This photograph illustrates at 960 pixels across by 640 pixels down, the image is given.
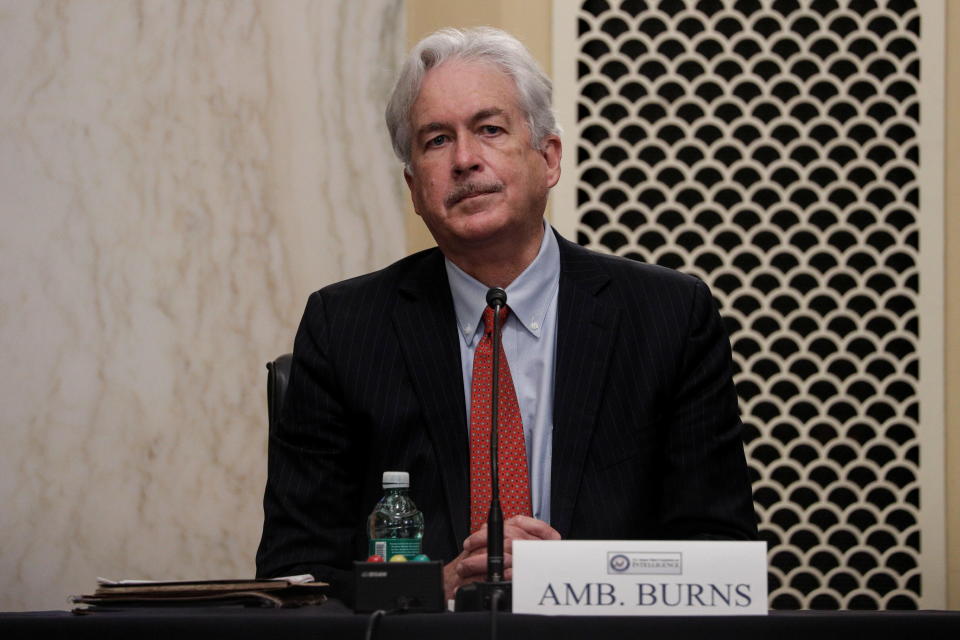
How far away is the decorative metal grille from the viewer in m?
3.48

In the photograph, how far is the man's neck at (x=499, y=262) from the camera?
2.24 meters

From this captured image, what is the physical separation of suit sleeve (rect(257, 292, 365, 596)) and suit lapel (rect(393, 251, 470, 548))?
0.15 metres

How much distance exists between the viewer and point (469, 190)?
2.18 metres

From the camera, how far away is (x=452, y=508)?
2.03 meters

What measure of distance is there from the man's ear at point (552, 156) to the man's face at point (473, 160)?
0.14ft

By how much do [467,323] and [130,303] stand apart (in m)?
1.43

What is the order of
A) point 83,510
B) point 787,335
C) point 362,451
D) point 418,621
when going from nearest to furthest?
point 418,621 → point 362,451 → point 83,510 → point 787,335

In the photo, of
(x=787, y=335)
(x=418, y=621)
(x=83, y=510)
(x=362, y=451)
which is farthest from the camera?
(x=787, y=335)

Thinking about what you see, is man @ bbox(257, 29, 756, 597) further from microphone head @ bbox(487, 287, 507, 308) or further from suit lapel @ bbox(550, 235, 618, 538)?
microphone head @ bbox(487, 287, 507, 308)

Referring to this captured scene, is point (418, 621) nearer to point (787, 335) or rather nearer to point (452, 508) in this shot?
point (452, 508)

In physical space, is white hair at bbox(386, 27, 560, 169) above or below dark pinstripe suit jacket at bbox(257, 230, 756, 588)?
above

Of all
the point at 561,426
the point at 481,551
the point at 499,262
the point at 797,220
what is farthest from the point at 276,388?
the point at 797,220

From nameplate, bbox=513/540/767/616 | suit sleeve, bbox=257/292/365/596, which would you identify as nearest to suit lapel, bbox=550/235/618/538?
suit sleeve, bbox=257/292/365/596

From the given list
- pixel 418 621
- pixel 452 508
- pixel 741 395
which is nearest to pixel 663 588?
pixel 418 621
